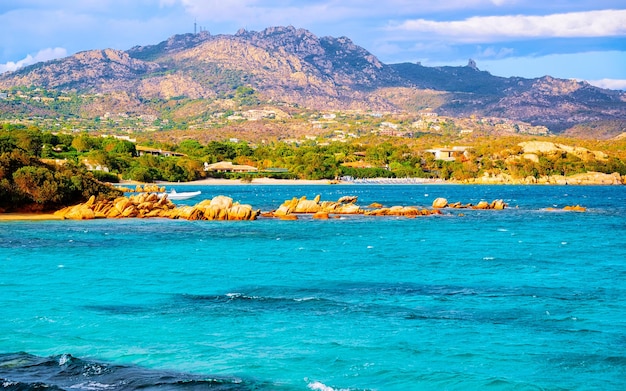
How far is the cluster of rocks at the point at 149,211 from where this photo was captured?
52.4m

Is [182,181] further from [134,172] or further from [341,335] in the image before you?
[341,335]

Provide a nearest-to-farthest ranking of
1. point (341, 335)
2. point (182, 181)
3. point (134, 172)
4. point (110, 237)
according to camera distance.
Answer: point (341, 335)
point (110, 237)
point (134, 172)
point (182, 181)

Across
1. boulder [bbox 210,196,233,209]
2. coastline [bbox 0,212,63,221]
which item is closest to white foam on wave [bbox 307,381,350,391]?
coastline [bbox 0,212,63,221]

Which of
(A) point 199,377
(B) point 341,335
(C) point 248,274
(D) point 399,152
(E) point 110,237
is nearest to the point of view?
(A) point 199,377

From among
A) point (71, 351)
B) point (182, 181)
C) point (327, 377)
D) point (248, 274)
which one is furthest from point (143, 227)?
point (182, 181)

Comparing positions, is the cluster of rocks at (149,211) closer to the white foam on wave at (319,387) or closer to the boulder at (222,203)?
the boulder at (222,203)

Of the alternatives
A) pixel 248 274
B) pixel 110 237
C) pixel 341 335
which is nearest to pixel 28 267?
pixel 248 274

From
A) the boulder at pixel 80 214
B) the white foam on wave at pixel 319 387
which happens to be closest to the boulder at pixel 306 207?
the boulder at pixel 80 214

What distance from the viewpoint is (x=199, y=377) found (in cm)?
1416

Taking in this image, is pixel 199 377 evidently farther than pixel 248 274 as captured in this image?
No

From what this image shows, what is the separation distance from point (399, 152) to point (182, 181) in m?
69.3

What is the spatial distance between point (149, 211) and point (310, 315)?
37.1 meters

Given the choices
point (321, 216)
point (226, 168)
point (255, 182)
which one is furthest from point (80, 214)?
point (226, 168)

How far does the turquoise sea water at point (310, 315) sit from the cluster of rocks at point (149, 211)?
13.1 metres
